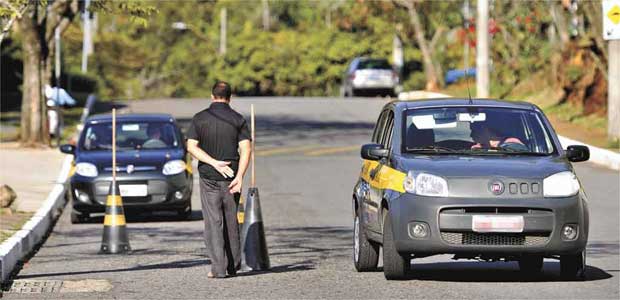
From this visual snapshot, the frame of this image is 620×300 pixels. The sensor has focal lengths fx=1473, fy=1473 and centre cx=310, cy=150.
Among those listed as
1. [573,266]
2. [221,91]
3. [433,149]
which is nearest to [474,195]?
[433,149]

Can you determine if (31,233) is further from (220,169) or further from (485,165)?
(485,165)

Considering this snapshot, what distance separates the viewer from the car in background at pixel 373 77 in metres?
56.7

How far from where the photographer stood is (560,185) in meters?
12.1

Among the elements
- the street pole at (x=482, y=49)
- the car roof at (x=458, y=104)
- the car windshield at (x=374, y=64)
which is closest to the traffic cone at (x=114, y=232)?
the car roof at (x=458, y=104)

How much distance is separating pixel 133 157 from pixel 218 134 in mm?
7999

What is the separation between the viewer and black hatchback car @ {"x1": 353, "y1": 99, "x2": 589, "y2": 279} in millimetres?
11945

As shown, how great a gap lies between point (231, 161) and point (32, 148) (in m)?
20.1

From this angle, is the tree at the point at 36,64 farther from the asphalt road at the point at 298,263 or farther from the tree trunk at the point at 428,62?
the tree trunk at the point at 428,62

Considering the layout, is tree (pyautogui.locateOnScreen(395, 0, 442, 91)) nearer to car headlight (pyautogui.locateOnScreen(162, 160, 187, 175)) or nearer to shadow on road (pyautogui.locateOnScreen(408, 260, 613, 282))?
car headlight (pyautogui.locateOnScreen(162, 160, 187, 175))

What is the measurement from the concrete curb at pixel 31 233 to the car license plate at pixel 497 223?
165 inches

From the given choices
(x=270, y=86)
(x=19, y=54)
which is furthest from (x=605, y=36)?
(x=270, y=86)

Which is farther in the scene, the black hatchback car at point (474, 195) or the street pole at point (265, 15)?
the street pole at point (265, 15)

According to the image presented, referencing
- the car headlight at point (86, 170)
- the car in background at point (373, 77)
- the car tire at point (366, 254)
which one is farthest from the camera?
the car in background at point (373, 77)

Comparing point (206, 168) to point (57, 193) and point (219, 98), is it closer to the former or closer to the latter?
point (219, 98)
